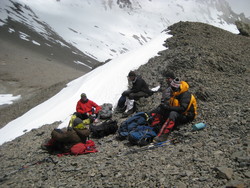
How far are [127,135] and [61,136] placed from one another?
216 centimetres

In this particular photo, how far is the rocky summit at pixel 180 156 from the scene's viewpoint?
4715mm

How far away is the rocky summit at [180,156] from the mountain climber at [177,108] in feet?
1.11

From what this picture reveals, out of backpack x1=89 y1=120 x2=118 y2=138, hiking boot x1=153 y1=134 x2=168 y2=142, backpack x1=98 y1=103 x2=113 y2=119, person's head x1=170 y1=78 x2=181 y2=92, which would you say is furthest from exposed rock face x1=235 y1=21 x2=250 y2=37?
hiking boot x1=153 y1=134 x2=168 y2=142

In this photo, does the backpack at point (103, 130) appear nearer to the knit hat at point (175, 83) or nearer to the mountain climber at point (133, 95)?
the mountain climber at point (133, 95)

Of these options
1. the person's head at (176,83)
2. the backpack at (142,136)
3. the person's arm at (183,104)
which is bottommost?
the backpack at (142,136)

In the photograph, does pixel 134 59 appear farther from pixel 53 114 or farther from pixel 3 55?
pixel 3 55

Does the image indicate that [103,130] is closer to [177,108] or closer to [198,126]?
[177,108]

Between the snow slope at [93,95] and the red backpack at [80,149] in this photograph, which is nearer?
the red backpack at [80,149]

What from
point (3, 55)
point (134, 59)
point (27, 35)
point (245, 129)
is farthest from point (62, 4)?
point (245, 129)

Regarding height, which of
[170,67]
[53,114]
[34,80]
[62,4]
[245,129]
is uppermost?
[62,4]

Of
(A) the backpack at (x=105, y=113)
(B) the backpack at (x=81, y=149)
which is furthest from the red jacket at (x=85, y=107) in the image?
(B) the backpack at (x=81, y=149)

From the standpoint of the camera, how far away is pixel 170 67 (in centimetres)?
1320

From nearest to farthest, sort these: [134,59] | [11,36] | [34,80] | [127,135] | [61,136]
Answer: [61,136]
[127,135]
[134,59]
[34,80]
[11,36]

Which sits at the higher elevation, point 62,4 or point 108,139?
point 62,4
